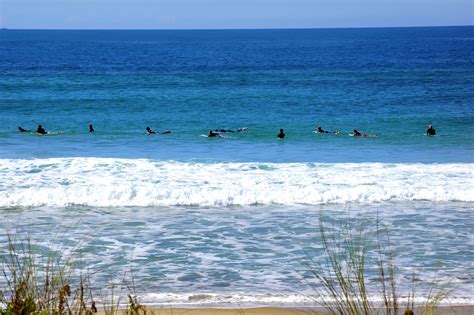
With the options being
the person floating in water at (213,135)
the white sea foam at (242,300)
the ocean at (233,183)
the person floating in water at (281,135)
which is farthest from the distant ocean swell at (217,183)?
the white sea foam at (242,300)

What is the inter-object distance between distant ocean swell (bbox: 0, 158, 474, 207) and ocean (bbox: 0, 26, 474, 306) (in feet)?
0.17

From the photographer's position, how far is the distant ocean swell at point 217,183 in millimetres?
17125

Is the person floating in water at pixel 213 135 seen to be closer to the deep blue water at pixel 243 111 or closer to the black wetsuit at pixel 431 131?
the deep blue water at pixel 243 111

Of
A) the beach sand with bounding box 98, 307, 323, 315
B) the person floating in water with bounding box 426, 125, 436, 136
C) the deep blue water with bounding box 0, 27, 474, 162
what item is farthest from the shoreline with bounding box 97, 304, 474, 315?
the person floating in water with bounding box 426, 125, 436, 136

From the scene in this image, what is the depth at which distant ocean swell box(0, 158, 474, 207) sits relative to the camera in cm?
1712

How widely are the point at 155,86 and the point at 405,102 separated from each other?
16.4 metres

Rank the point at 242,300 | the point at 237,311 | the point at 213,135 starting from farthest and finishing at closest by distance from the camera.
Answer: the point at 213,135
the point at 242,300
the point at 237,311

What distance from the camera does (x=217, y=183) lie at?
1869 centimetres

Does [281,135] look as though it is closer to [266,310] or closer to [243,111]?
[243,111]

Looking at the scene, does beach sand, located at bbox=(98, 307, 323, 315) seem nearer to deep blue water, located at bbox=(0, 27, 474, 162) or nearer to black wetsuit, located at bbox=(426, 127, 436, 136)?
deep blue water, located at bbox=(0, 27, 474, 162)

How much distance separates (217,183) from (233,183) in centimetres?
41

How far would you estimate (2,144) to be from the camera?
2675 cm

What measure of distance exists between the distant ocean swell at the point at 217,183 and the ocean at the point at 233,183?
5cm

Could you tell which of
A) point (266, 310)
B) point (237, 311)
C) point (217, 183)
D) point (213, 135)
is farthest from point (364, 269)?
point (213, 135)
